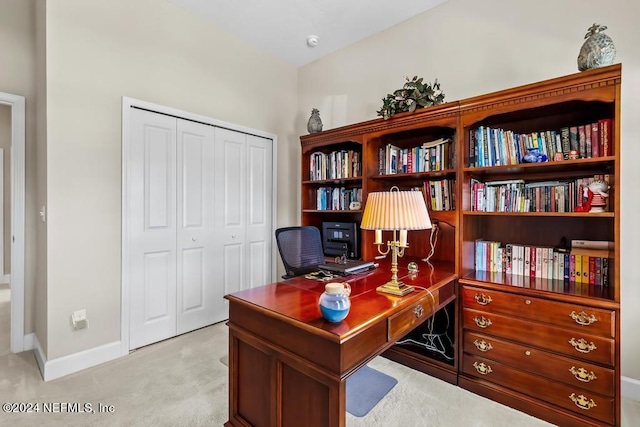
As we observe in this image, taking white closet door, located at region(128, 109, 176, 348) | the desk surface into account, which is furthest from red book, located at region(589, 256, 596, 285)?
white closet door, located at region(128, 109, 176, 348)

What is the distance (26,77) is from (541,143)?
3.98 metres

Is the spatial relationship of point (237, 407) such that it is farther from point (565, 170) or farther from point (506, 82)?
point (506, 82)

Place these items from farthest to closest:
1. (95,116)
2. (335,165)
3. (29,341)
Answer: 1. (335,165)
2. (29,341)
3. (95,116)

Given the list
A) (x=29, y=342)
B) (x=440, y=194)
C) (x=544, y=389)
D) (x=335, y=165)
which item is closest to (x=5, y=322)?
(x=29, y=342)

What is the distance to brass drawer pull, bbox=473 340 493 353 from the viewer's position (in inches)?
74.7

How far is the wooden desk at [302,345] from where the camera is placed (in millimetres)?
1108

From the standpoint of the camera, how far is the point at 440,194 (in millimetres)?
2348

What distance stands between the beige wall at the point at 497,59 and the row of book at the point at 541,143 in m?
0.37

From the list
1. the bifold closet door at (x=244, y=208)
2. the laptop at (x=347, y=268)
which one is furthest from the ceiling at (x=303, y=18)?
the laptop at (x=347, y=268)

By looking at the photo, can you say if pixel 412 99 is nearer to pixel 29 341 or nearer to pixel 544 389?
pixel 544 389

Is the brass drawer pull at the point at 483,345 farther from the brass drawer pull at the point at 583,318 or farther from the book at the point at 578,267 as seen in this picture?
the book at the point at 578,267

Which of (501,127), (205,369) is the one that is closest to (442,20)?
(501,127)

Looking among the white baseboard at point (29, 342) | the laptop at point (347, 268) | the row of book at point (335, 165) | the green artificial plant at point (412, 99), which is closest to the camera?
the laptop at point (347, 268)

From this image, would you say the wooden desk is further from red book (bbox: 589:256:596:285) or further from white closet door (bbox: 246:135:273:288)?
white closet door (bbox: 246:135:273:288)
